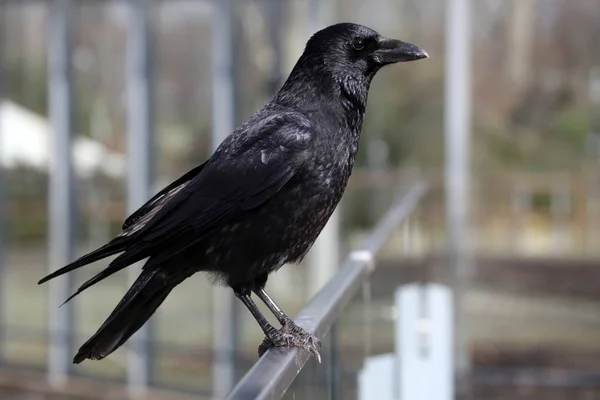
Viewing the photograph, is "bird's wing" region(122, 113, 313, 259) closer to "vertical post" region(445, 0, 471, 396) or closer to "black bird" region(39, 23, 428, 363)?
"black bird" region(39, 23, 428, 363)

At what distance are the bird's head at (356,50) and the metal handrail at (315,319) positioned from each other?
0.50m

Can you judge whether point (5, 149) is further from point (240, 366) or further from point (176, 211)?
point (176, 211)

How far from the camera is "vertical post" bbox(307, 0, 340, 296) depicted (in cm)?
786

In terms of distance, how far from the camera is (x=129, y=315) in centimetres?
229

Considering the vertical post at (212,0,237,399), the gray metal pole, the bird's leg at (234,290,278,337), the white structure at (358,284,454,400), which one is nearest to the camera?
the bird's leg at (234,290,278,337)

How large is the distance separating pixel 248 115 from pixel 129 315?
5.74 m

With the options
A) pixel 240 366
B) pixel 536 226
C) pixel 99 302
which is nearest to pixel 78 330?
pixel 99 302

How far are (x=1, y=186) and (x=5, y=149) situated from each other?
311mm

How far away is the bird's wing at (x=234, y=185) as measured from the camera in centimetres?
229

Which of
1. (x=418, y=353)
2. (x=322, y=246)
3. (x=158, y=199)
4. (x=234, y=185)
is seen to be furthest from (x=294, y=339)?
(x=322, y=246)

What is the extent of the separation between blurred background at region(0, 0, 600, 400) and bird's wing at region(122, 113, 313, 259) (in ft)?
18.1

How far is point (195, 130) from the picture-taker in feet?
26.9

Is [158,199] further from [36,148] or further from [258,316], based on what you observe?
[36,148]

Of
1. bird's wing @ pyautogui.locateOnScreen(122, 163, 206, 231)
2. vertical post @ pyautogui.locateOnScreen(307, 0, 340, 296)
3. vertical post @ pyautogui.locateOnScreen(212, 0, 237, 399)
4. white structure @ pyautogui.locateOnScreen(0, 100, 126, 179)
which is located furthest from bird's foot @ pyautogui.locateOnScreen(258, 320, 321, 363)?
white structure @ pyautogui.locateOnScreen(0, 100, 126, 179)
